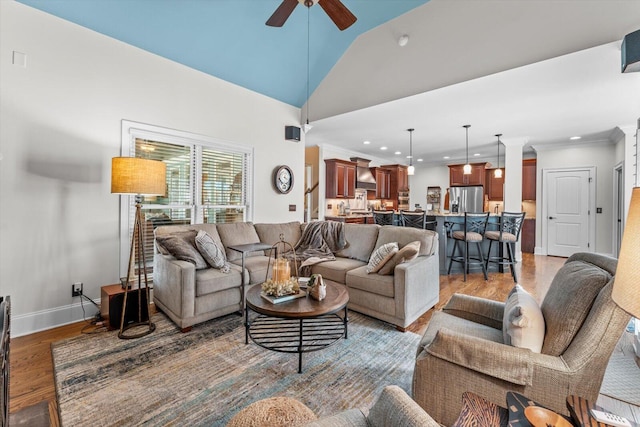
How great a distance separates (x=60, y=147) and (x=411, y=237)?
3855 millimetres

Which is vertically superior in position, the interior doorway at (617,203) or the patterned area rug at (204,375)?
the interior doorway at (617,203)

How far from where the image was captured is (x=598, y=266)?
1.45m

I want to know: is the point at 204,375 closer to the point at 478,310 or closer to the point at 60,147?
the point at 478,310

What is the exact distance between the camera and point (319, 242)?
4102 millimetres

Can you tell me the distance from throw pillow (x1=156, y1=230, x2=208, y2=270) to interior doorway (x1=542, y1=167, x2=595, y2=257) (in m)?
7.75

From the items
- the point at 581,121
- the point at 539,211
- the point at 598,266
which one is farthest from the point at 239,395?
the point at 539,211

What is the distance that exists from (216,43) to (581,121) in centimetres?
594

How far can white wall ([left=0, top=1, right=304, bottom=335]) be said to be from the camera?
2691 mm

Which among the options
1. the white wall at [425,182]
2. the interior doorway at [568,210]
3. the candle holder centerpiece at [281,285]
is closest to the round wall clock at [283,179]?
the candle holder centerpiece at [281,285]

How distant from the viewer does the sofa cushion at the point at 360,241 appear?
3781 millimetres

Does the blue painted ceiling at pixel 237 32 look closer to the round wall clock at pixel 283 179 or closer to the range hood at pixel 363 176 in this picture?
the round wall clock at pixel 283 179

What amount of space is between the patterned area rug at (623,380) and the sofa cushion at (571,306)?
1.09m

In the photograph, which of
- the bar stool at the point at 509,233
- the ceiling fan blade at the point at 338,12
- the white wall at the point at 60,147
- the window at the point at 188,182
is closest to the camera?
the ceiling fan blade at the point at 338,12

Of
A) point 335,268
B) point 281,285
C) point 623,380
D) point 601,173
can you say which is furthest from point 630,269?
point 601,173
